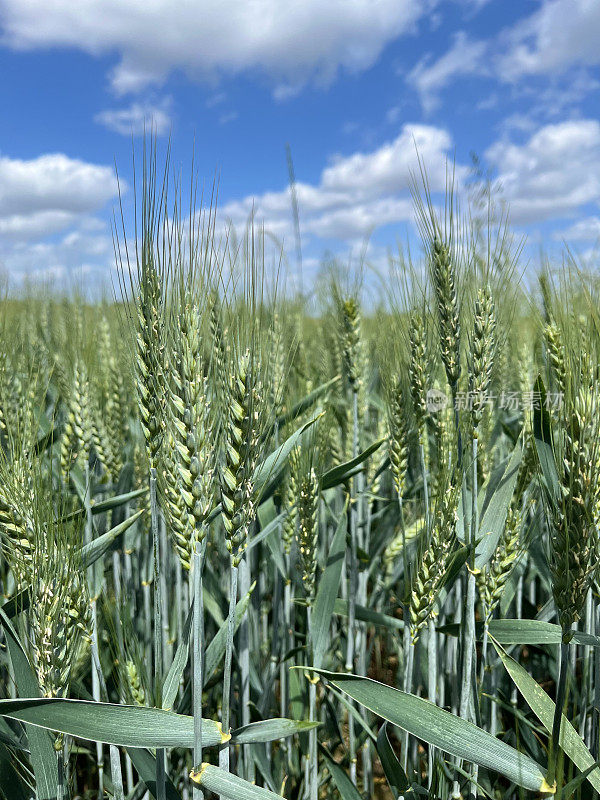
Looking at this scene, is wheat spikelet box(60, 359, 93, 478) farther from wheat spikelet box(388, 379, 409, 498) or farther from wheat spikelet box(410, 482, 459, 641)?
wheat spikelet box(410, 482, 459, 641)

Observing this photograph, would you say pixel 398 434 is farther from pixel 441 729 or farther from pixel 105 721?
pixel 105 721

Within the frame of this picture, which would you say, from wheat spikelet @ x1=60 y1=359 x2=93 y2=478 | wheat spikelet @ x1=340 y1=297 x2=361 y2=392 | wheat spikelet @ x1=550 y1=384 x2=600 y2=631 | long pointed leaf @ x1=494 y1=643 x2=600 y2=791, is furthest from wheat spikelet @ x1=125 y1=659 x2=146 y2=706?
wheat spikelet @ x1=340 y1=297 x2=361 y2=392

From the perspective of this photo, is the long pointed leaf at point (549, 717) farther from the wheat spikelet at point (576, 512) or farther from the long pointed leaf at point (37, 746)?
the long pointed leaf at point (37, 746)

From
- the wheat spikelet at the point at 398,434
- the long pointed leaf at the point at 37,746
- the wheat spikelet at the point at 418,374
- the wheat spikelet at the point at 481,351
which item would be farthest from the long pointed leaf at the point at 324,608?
the long pointed leaf at the point at 37,746

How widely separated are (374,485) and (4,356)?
60.2 inches

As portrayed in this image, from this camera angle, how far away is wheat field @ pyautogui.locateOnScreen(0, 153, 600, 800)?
1.01 m

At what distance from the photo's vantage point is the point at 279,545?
200 cm

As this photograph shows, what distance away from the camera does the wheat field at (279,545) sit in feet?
3.32

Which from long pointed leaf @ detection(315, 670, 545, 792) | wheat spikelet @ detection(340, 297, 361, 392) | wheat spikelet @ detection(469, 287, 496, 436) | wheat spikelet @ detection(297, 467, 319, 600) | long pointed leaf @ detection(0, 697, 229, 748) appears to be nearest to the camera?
long pointed leaf @ detection(0, 697, 229, 748)

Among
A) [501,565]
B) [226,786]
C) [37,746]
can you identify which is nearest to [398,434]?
[501,565]

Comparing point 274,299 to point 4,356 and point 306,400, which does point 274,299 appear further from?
point 4,356

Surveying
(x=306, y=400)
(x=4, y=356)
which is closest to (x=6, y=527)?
(x=4, y=356)

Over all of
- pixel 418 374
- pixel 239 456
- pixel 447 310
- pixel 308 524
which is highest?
pixel 447 310

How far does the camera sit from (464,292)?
5.04 feet
